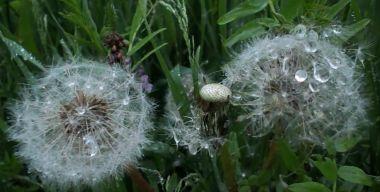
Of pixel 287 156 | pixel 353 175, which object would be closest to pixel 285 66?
pixel 287 156

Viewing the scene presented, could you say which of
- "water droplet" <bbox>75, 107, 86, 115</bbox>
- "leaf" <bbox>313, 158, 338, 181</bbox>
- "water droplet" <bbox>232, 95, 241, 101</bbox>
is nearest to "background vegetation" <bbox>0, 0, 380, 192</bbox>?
"leaf" <bbox>313, 158, 338, 181</bbox>

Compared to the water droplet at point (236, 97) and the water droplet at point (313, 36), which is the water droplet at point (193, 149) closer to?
the water droplet at point (236, 97)

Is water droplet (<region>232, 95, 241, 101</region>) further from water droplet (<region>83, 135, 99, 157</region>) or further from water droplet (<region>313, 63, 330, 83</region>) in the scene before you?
water droplet (<region>83, 135, 99, 157</region>)

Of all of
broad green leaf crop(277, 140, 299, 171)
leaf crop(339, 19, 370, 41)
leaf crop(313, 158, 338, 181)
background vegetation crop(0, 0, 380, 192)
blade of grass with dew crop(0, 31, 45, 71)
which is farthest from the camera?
blade of grass with dew crop(0, 31, 45, 71)

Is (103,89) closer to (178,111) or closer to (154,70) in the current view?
(178,111)

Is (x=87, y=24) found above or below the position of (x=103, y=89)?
above

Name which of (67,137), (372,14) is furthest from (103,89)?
(372,14)
